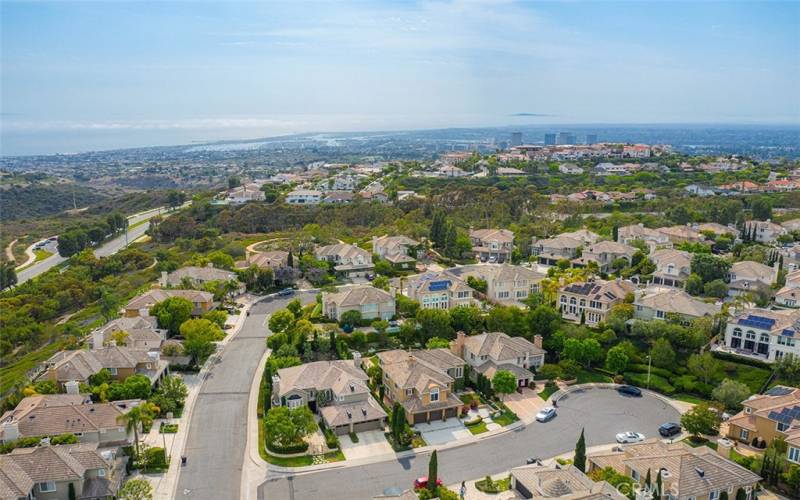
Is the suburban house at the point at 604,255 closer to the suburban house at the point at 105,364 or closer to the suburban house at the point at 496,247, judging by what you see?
the suburban house at the point at 496,247

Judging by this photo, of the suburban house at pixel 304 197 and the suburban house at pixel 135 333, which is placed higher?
the suburban house at pixel 304 197

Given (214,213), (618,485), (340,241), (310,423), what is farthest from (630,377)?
(214,213)

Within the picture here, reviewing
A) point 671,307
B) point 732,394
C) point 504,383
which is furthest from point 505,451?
point 671,307

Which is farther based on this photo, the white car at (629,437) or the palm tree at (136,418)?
the white car at (629,437)

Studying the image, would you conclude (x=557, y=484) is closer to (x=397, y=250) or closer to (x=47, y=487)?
(x=47, y=487)

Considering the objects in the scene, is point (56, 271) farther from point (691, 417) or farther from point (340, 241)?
point (691, 417)

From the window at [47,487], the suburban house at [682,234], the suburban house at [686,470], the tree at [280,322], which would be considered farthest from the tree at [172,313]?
the suburban house at [682,234]
